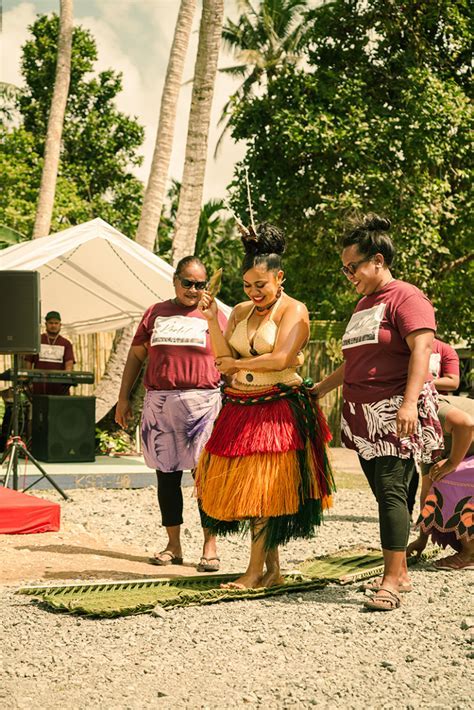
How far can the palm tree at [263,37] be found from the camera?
3275cm

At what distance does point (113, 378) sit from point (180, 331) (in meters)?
7.89

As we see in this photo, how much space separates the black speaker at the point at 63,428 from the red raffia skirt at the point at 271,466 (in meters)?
6.31

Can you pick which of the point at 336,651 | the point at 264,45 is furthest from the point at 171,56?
the point at 264,45

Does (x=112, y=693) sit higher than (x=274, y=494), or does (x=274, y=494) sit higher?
(x=274, y=494)

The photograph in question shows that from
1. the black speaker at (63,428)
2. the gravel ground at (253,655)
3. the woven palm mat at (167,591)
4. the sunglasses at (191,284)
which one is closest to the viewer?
the gravel ground at (253,655)

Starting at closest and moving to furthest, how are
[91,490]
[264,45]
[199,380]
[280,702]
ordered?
[280,702]
[199,380]
[91,490]
[264,45]

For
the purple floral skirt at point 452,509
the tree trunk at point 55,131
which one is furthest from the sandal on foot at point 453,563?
the tree trunk at point 55,131

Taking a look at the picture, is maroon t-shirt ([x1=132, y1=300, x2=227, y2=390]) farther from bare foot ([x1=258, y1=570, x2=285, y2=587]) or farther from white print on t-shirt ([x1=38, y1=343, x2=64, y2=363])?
white print on t-shirt ([x1=38, y1=343, x2=64, y2=363])

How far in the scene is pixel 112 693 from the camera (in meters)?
3.32

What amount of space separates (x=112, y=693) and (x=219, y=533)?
6.17 feet

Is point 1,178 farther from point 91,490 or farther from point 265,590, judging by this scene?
point 265,590

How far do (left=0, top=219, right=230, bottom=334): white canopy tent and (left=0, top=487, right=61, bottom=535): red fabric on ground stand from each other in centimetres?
391

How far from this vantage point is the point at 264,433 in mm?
4914

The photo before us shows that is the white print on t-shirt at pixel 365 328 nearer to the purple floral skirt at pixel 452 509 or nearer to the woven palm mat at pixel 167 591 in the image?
the woven palm mat at pixel 167 591
